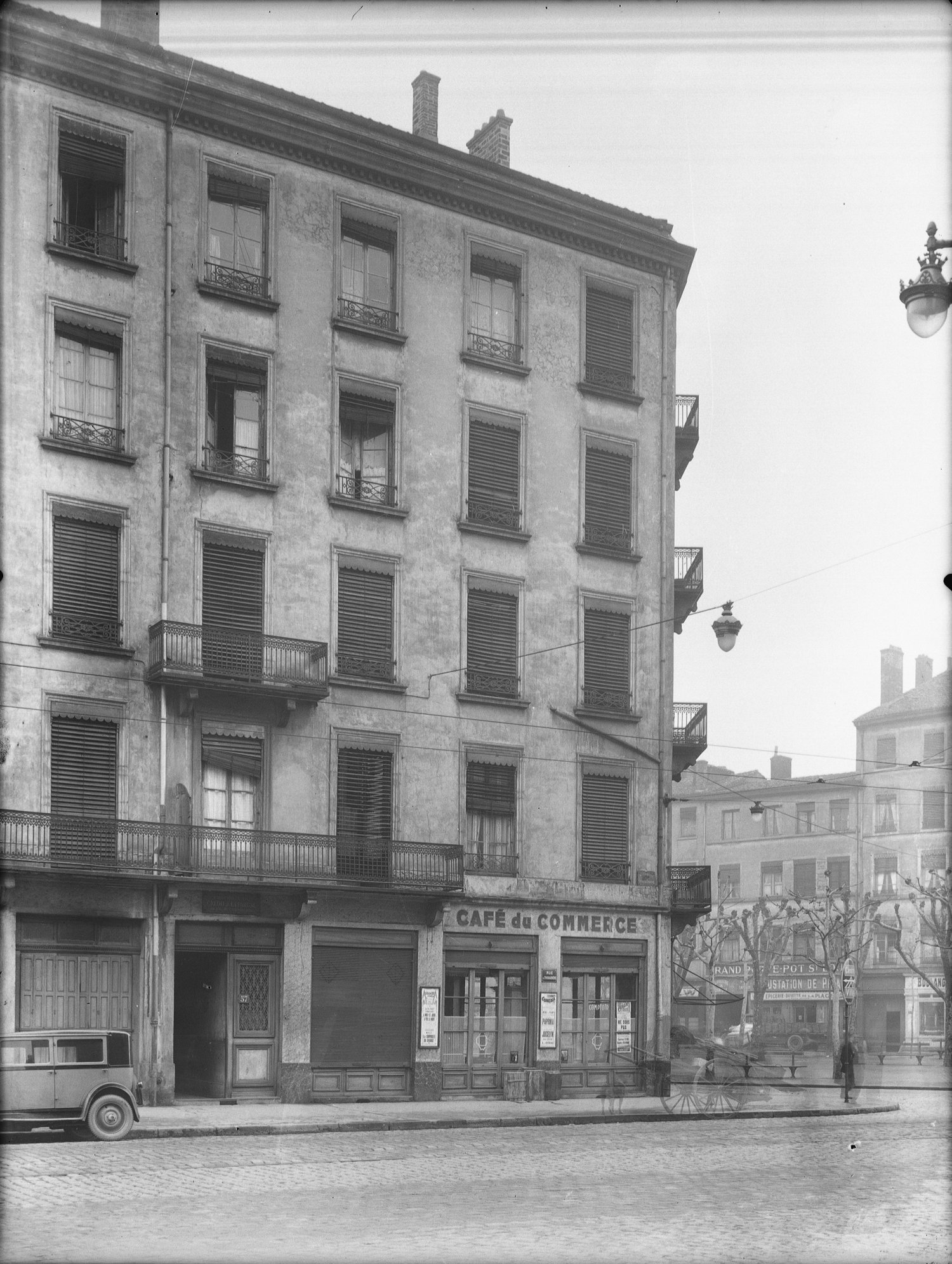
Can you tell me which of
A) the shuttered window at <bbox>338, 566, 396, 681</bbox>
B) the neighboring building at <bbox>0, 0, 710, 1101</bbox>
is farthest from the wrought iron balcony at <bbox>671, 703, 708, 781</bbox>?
the shuttered window at <bbox>338, 566, 396, 681</bbox>

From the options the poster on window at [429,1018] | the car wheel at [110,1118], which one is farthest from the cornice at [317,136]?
the poster on window at [429,1018]

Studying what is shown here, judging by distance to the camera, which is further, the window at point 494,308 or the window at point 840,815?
the window at point 840,815

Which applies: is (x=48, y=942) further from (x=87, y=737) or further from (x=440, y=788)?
(x=440, y=788)

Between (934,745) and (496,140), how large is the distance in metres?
43.7

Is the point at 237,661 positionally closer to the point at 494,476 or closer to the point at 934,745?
the point at 494,476

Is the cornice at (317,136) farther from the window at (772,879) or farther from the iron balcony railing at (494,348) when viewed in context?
the window at (772,879)

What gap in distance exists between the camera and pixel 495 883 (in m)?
33.2

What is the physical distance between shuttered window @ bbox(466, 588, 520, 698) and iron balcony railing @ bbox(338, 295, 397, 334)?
5.63 m

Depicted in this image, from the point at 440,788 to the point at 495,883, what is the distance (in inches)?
89.0

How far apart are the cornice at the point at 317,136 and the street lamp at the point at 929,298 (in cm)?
1735

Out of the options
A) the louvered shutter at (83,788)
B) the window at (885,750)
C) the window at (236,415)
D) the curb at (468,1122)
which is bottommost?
the curb at (468,1122)

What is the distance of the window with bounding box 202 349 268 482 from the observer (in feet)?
99.8

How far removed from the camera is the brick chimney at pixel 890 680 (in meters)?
76.2

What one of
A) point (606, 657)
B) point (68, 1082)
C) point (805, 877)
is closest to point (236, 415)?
point (606, 657)
